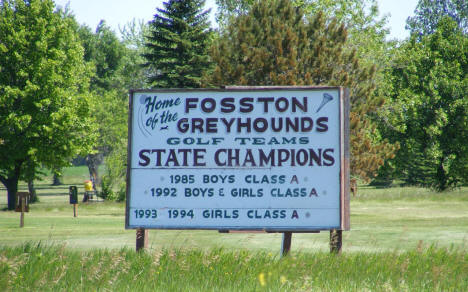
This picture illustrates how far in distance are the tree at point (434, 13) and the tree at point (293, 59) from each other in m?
47.6

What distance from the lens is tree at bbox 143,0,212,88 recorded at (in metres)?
46.2

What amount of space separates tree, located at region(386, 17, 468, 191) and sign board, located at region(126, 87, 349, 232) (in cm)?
4188

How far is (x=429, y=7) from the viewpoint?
79625 mm

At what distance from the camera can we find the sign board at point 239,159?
11039mm

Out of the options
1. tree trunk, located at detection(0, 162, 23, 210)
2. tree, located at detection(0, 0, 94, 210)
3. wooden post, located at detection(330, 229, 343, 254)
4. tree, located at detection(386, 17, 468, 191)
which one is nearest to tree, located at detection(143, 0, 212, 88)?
tree, located at detection(0, 0, 94, 210)

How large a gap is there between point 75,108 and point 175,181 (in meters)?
36.3

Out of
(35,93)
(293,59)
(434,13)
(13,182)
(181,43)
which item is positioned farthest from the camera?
(434,13)

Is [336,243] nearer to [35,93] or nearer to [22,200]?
[22,200]

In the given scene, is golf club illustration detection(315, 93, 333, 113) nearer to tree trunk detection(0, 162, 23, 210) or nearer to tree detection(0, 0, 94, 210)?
tree detection(0, 0, 94, 210)

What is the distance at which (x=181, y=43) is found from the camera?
4650 cm

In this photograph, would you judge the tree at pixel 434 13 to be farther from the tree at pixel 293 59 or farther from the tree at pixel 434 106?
the tree at pixel 293 59

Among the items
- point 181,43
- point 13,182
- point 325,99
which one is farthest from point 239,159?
point 13,182

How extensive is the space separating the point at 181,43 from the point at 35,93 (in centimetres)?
1088

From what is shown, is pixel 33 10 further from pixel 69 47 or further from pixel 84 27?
pixel 84 27
